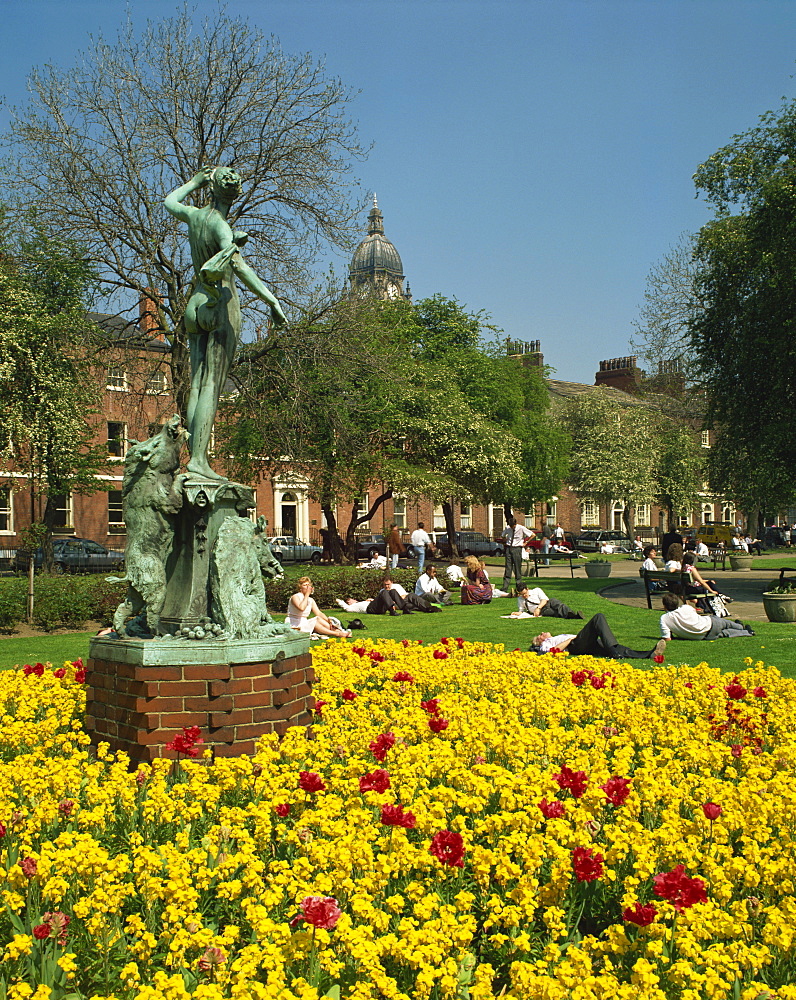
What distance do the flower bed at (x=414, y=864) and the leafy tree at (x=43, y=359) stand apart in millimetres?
17479

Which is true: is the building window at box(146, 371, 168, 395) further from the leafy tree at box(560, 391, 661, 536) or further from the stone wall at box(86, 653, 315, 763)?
the leafy tree at box(560, 391, 661, 536)

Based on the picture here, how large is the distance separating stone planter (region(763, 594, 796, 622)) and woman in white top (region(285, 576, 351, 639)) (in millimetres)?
6825

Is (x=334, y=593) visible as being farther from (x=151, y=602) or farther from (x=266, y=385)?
(x=151, y=602)

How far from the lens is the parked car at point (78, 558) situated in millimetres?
28359

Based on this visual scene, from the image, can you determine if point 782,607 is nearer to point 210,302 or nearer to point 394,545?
point 210,302

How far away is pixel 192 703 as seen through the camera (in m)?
5.43

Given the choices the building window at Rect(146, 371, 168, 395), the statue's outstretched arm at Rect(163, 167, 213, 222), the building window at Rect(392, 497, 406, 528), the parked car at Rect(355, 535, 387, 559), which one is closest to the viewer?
the statue's outstretched arm at Rect(163, 167, 213, 222)

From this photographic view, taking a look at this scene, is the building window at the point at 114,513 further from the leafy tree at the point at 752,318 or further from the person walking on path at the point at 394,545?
the leafy tree at the point at 752,318

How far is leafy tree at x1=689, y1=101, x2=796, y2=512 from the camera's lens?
20.0 metres

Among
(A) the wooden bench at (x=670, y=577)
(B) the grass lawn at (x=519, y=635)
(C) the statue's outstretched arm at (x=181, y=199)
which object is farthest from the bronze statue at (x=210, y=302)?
(A) the wooden bench at (x=670, y=577)

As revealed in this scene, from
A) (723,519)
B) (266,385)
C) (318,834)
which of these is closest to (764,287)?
(266,385)

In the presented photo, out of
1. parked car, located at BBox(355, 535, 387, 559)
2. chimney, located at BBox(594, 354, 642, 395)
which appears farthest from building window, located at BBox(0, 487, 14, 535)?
chimney, located at BBox(594, 354, 642, 395)

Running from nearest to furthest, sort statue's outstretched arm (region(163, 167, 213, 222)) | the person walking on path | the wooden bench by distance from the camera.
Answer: statue's outstretched arm (region(163, 167, 213, 222)), the wooden bench, the person walking on path

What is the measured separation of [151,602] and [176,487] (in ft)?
2.65
